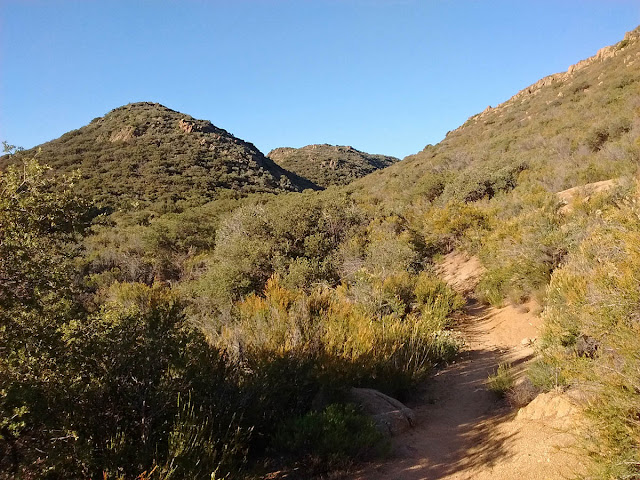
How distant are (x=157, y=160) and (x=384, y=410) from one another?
4080 cm

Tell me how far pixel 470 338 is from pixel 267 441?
5395mm

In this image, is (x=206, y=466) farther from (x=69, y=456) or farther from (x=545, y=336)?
(x=545, y=336)

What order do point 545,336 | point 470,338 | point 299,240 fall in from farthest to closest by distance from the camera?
point 299,240 < point 470,338 < point 545,336

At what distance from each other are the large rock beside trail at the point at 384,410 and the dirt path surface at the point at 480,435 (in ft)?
0.41

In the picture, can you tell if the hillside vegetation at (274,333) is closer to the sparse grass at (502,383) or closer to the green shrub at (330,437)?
the green shrub at (330,437)

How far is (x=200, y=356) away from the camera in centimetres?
392

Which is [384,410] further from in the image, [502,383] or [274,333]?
[274,333]

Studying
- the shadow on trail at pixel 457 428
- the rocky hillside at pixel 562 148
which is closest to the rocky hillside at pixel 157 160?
the rocky hillside at pixel 562 148

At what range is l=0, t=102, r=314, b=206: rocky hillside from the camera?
32.7m

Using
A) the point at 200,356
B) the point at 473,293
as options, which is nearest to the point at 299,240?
the point at 473,293

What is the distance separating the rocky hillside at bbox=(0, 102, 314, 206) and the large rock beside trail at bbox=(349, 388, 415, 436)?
27337 millimetres

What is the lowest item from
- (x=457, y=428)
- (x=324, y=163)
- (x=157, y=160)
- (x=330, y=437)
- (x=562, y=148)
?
(x=457, y=428)

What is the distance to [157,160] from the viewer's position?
39188 mm

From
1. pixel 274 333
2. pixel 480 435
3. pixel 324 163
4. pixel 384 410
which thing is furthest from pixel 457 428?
pixel 324 163
